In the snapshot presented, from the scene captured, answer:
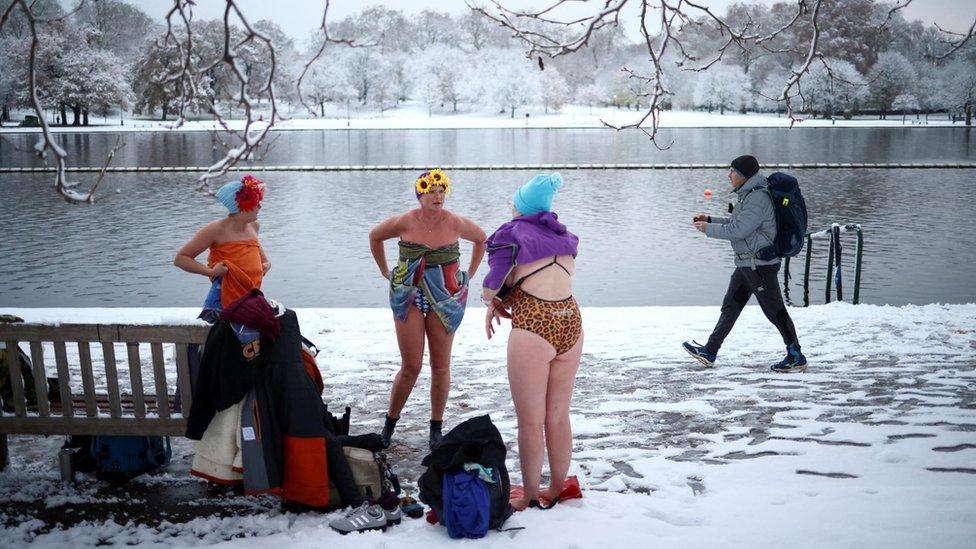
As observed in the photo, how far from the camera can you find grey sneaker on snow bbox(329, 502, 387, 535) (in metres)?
4.24

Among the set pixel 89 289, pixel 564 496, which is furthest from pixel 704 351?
pixel 89 289

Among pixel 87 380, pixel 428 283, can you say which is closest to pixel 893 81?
pixel 428 283

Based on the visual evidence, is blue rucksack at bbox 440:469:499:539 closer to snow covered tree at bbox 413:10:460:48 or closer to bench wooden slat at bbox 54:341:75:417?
bench wooden slat at bbox 54:341:75:417

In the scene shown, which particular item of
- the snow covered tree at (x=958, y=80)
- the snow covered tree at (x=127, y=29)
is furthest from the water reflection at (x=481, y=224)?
the snow covered tree at (x=127, y=29)

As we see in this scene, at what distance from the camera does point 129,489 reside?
15.9ft

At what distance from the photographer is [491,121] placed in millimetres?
89812

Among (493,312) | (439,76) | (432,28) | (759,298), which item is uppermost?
(432,28)

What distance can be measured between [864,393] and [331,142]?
164 ft

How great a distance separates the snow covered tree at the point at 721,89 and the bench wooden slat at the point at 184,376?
9785 centimetres

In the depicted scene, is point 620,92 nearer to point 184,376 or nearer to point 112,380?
point 184,376

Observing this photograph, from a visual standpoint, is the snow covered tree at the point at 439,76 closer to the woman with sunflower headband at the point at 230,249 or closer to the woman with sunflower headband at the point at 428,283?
the woman with sunflower headband at the point at 230,249

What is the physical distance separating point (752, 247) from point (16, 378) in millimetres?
5079

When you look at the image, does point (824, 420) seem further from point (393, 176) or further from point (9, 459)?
point (393, 176)

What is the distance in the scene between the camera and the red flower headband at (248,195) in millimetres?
5477
